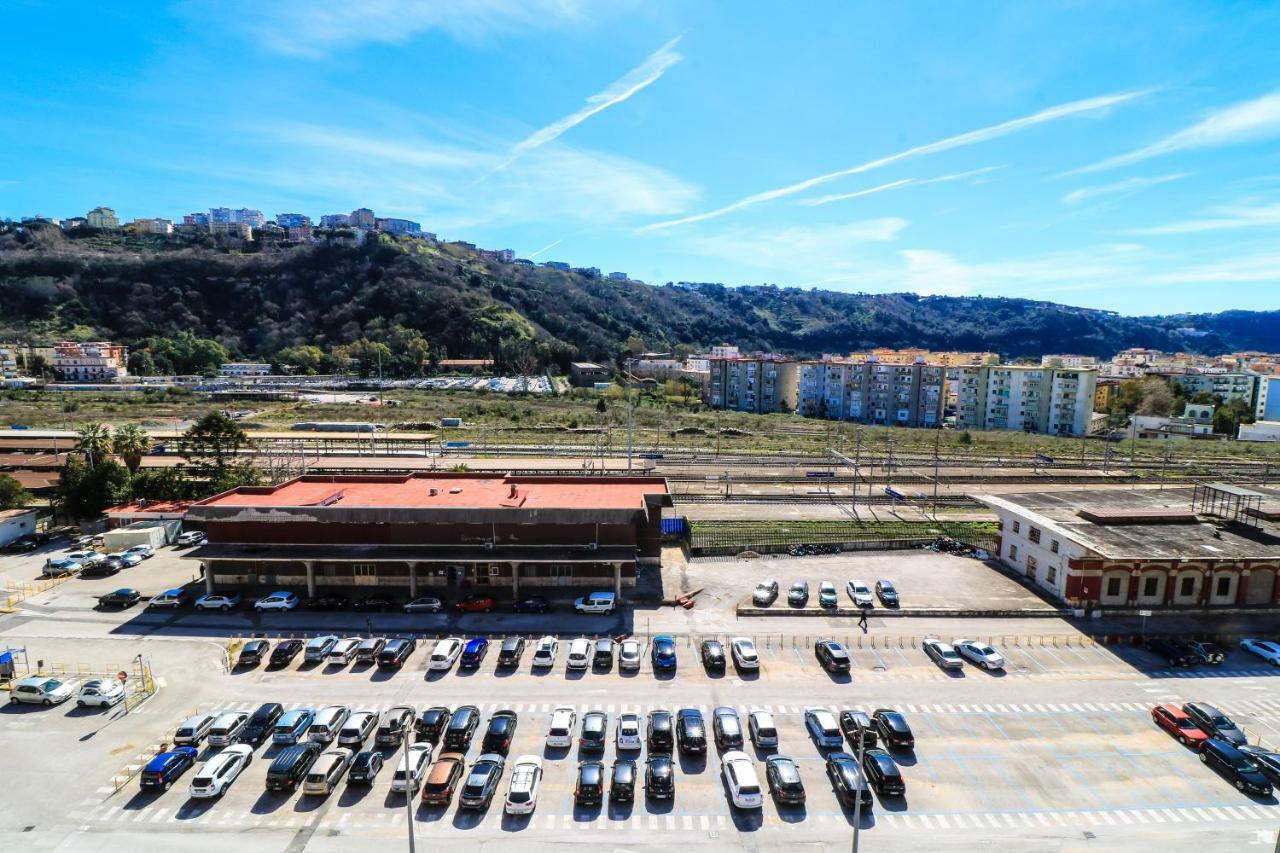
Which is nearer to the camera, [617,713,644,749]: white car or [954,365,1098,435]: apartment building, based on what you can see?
[617,713,644,749]: white car

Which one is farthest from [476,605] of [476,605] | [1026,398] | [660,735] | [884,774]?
[1026,398]

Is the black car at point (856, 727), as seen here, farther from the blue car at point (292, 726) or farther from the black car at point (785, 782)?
the blue car at point (292, 726)

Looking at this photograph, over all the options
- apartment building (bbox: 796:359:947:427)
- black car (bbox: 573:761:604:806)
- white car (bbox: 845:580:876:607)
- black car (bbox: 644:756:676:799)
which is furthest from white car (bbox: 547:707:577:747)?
apartment building (bbox: 796:359:947:427)

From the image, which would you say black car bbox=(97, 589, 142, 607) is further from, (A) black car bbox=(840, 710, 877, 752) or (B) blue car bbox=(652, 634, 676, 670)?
(A) black car bbox=(840, 710, 877, 752)

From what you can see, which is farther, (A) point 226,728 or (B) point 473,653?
(B) point 473,653

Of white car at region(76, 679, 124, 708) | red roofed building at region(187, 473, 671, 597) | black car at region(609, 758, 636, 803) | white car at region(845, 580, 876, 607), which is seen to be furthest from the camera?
red roofed building at region(187, 473, 671, 597)

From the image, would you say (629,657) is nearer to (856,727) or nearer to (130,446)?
(856,727)
